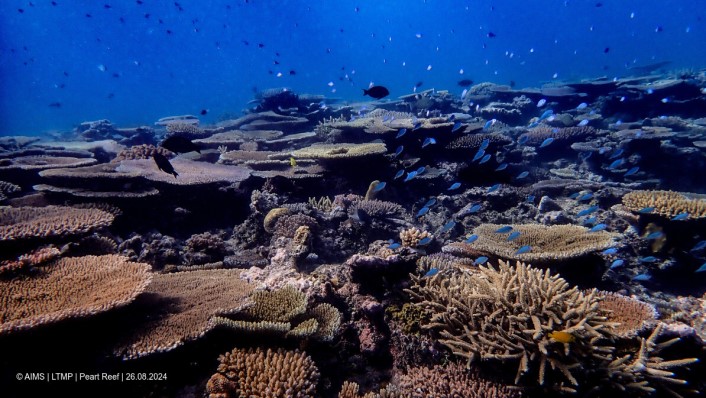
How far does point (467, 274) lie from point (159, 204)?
632cm

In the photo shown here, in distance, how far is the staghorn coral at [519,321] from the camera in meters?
3.29

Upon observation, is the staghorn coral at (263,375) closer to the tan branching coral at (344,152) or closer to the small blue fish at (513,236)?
the small blue fish at (513,236)

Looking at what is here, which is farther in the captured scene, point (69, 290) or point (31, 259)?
point (31, 259)

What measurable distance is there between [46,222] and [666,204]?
410 inches

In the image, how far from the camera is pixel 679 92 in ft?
52.9

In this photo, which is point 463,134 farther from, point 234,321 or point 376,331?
point 234,321

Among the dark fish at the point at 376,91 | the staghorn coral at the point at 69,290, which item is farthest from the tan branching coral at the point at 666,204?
the staghorn coral at the point at 69,290

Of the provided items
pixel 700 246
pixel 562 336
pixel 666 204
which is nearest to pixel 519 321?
pixel 562 336

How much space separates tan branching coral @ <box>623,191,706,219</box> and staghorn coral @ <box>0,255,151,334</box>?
843 centimetres

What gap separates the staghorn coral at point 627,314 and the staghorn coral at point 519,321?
13.0 inches

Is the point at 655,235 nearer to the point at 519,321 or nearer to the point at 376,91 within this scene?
the point at 519,321

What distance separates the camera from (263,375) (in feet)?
10.8

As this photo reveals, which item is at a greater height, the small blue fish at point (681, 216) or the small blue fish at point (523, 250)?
the small blue fish at point (681, 216)

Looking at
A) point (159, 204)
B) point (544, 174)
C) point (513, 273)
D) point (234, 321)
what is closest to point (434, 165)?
point (544, 174)
